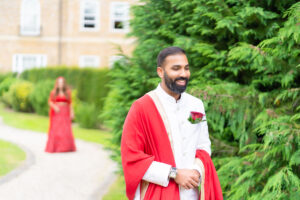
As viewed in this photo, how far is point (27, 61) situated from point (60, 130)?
760 inches

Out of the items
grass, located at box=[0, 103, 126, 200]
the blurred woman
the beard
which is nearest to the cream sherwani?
Answer: the beard

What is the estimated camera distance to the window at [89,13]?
2844 centimetres

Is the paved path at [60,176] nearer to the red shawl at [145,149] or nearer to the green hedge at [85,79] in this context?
the red shawl at [145,149]

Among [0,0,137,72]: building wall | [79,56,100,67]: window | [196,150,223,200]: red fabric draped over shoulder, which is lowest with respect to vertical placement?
[196,150,223,200]: red fabric draped over shoulder

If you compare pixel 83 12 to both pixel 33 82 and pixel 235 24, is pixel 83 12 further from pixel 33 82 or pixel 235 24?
pixel 235 24

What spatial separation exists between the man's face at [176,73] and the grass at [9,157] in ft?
19.9

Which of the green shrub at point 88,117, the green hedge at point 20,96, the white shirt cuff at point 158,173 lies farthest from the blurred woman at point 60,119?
the green hedge at point 20,96

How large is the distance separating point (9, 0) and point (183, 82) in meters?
28.9

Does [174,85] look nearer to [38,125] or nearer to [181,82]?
[181,82]

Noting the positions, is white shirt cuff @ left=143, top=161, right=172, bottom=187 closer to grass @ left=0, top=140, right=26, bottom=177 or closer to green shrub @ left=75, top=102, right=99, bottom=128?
grass @ left=0, top=140, right=26, bottom=177

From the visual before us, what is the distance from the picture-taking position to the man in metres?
2.85

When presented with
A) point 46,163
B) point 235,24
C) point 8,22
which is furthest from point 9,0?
point 235,24

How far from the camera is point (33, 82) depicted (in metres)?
24.1

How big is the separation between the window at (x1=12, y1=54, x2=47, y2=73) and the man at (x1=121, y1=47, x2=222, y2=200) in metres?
27.2
